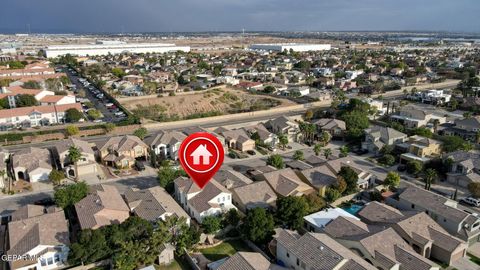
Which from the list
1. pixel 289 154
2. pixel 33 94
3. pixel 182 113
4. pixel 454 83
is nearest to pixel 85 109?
pixel 33 94

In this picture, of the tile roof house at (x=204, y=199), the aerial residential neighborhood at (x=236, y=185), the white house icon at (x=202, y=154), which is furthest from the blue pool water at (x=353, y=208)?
the white house icon at (x=202, y=154)

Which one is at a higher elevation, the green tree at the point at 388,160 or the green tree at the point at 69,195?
the green tree at the point at 69,195

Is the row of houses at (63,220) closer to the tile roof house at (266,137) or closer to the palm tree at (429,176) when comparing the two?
the tile roof house at (266,137)

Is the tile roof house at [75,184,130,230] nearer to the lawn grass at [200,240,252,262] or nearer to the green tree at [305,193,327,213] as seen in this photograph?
the lawn grass at [200,240,252,262]

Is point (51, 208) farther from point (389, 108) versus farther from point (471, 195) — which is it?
point (389, 108)

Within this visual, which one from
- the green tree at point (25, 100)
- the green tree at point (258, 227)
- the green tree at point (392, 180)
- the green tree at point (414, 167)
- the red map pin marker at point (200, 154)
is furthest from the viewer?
the green tree at point (25, 100)

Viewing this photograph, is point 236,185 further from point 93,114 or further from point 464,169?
point 93,114

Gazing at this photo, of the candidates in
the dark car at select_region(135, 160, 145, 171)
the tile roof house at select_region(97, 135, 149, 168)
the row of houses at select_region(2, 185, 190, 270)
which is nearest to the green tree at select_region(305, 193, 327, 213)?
the row of houses at select_region(2, 185, 190, 270)
